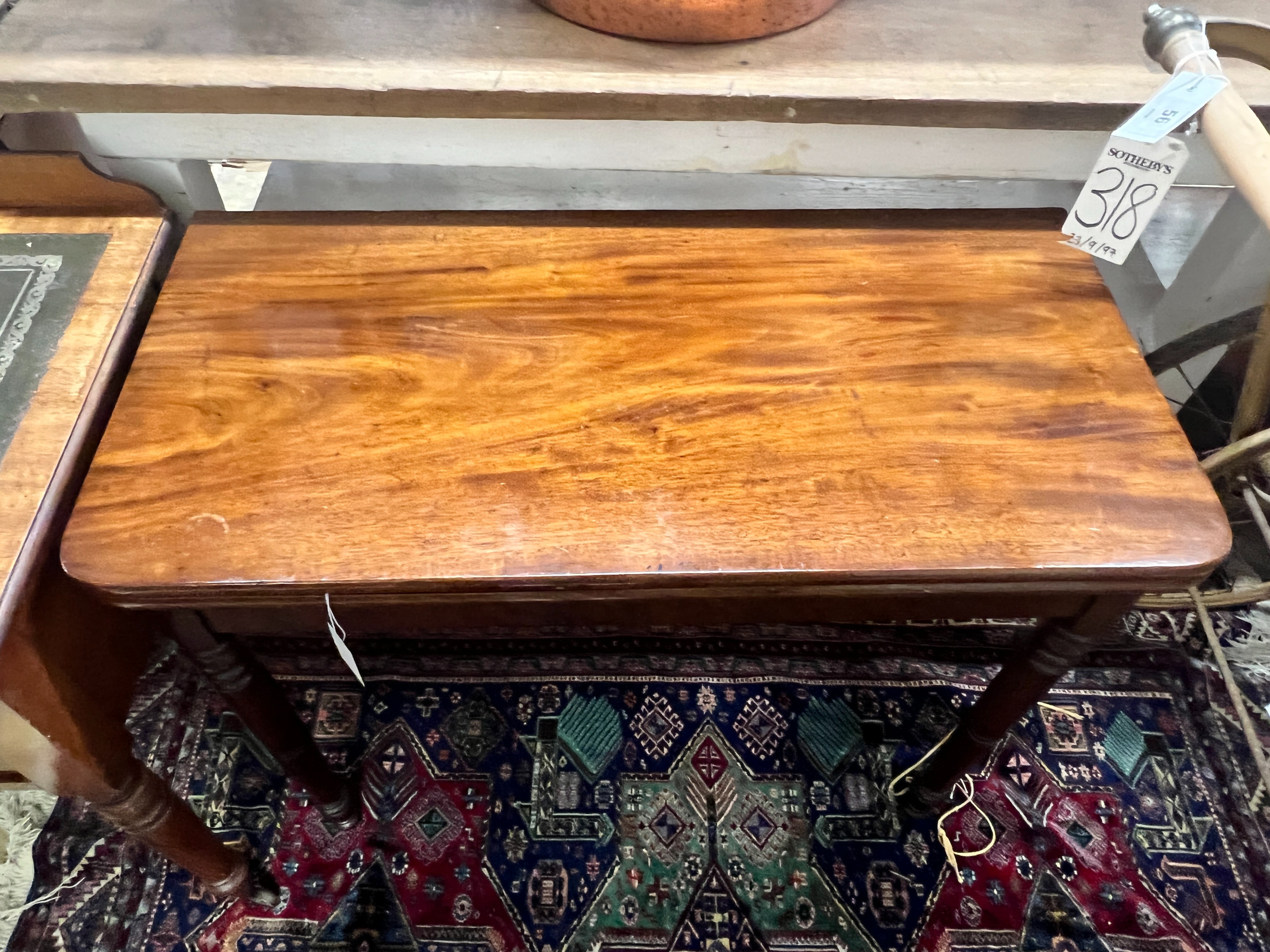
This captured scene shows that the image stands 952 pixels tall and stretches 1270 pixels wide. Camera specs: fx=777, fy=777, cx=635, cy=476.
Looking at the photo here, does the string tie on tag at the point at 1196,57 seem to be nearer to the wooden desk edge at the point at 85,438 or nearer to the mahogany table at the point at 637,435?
the mahogany table at the point at 637,435

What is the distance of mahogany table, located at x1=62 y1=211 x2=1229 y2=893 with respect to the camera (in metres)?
0.59

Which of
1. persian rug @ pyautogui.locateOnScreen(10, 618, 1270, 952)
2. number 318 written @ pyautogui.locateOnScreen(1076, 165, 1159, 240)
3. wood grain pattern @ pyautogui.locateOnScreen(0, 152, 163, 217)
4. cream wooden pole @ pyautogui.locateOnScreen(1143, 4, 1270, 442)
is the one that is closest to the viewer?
cream wooden pole @ pyautogui.locateOnScreen(1143, 4, 1270, 442)

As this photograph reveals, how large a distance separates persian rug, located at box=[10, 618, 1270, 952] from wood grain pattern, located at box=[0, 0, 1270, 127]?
2.58 ft

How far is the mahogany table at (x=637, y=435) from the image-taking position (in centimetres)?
59

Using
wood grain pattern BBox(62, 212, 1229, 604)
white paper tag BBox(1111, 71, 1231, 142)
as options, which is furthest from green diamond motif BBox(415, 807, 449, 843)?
white paper tag BBox(1111, 71, 1231, 142)

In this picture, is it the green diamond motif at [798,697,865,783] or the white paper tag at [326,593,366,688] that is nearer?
the white paper tag at [326,593,366,688]

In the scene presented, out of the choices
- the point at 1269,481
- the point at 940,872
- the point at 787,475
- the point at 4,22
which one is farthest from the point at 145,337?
the point at 1269,481

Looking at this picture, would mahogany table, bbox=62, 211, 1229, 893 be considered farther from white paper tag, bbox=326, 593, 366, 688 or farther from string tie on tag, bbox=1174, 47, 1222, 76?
string tie on tag, bbox=1174, 47, 1222, 76

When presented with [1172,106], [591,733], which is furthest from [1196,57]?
[591,733]

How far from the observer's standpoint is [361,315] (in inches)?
29.1

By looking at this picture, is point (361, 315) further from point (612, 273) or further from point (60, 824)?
point (60, 824)

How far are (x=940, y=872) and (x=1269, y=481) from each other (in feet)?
2.44

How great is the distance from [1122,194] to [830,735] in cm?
81

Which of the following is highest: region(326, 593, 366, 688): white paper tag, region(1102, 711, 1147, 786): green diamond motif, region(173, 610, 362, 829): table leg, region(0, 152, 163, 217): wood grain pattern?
→ region(0, 152, 163, 217): wood grain pattern
